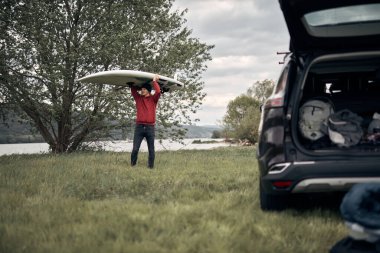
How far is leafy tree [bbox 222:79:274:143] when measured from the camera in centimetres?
4741

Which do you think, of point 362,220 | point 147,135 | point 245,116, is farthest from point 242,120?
point 362,220

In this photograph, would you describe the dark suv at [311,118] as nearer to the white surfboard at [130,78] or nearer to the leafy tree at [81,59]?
the white surfboard at [130,78]

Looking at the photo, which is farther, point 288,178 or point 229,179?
point 229,179

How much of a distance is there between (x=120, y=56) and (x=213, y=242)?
13860 mm

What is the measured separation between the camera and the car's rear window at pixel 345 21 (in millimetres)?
4055

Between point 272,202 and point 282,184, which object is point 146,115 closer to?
point 272,202

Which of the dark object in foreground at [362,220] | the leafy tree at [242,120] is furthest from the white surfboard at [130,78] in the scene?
the leafy tree at [242,120]

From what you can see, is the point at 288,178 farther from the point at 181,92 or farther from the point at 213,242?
the point at 181,92

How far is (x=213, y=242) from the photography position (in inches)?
136

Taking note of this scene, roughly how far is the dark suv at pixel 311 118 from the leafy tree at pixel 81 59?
39.3 feet

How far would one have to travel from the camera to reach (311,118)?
4.85 meters

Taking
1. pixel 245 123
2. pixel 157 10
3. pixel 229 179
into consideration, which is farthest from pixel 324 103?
pixel 245 123

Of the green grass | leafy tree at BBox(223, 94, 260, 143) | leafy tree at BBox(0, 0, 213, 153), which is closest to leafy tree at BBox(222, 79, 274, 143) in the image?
leafy tree at BBox(223, 94, 260, 143)

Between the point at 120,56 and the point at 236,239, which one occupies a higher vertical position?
the point at 120,56
